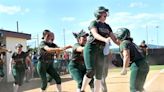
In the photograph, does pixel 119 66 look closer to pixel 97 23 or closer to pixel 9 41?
pixel 9 41

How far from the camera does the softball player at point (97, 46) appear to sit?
365 inches

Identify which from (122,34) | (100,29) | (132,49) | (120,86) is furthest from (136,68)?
(120,86)

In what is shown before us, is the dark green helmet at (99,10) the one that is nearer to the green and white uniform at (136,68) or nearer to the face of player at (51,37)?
the green and white uniform at (136,68)

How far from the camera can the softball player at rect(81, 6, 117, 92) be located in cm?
927

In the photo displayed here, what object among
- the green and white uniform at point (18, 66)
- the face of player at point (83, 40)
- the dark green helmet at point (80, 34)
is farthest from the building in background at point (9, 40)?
the face of player at point (83, 40)

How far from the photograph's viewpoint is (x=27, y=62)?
51.6 feet

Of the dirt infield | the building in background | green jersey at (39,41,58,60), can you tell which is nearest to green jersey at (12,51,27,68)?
the dirt infield

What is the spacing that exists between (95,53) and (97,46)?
0.47 feet

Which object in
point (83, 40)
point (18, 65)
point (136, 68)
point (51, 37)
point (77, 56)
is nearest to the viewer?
point (136, 68)

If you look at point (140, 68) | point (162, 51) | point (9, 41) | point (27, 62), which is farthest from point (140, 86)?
point (162, 51)

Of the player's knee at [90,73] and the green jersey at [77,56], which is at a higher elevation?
the green jersey at [77,56]

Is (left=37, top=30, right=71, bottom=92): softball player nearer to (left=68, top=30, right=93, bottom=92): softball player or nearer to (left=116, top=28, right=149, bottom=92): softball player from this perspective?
(left=68, top=30, right=93, bottom=92): softball player

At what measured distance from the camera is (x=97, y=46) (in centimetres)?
938

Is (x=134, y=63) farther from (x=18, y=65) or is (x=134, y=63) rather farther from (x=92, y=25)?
(x=18, y=65)
